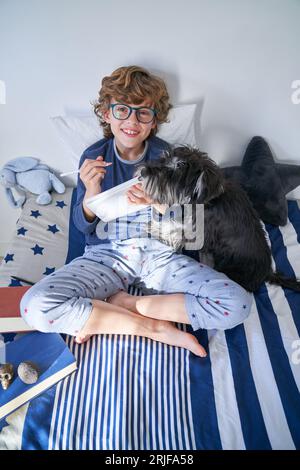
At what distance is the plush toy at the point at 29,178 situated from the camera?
66.8 inches

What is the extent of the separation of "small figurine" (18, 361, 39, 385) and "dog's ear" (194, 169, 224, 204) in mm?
839

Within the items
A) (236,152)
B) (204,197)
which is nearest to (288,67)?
(236,152)

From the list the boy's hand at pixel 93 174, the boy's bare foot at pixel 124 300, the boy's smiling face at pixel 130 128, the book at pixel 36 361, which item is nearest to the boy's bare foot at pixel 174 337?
the boy's bare foot at pixel 124 300

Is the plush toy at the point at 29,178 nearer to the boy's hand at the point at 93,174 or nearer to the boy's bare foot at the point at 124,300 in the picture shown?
the boy's hand at the point at 93,174

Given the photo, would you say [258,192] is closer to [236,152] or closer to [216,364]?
[236,152]

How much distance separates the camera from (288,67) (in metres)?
1.47

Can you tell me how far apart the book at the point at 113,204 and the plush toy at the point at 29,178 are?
1.87 ft

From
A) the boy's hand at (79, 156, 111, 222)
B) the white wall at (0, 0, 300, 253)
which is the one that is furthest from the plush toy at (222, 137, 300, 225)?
the boy's hand at (79, 156, 111, 222)

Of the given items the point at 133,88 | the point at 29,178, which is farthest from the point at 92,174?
the point at 29,178

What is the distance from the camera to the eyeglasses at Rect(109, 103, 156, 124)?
127cm

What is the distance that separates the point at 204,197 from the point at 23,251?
915 mm

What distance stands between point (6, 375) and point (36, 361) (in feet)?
0.32
